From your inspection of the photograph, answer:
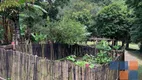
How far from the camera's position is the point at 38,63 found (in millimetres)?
5270

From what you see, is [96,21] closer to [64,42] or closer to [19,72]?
[64,42]

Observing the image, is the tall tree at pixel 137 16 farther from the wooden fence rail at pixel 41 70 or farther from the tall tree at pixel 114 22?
the tall tree at pixel 114 22

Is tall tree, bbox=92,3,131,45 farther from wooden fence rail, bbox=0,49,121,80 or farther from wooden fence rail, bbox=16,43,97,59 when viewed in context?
wooden fence rail, bbox=0,49,121,80

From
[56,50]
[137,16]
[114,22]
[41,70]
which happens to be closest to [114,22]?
[114,22]

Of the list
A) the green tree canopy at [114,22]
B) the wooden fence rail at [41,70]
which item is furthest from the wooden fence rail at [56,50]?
the green tree canopy at [114,22]

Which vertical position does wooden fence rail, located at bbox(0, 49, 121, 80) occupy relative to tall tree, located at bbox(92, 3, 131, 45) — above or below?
below

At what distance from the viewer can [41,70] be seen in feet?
17.2

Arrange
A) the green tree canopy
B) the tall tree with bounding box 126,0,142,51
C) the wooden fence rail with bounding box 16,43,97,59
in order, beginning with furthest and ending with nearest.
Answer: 1. the green tree canopy
2. the tall tree with bounding box 126,0,142,51
3. the wooden fence rail with bounding box 16,43,97,59

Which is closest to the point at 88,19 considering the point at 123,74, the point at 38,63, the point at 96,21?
the point at 96,21

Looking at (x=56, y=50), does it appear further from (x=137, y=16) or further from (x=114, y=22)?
(x=114, y=22)

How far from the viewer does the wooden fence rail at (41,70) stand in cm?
449

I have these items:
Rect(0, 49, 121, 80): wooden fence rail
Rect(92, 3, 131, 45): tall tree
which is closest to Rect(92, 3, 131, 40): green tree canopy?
Rect(92, 3, 131, 45): tall tree

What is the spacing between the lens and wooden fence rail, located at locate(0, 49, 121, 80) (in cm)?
449

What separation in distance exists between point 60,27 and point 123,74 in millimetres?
5953
